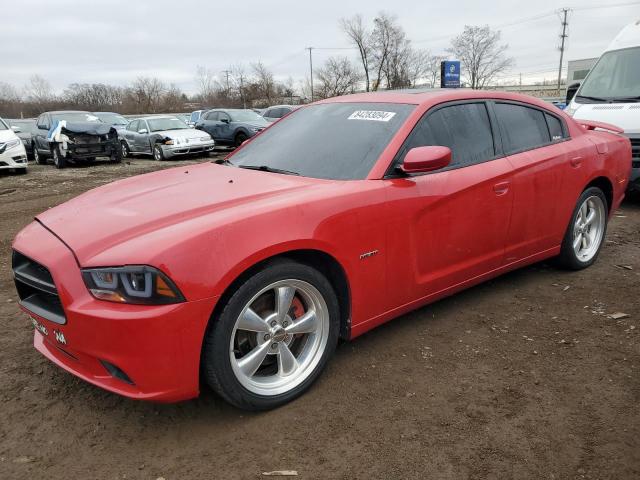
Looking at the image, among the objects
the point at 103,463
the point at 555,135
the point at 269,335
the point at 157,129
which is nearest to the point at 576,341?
the point at 555,135

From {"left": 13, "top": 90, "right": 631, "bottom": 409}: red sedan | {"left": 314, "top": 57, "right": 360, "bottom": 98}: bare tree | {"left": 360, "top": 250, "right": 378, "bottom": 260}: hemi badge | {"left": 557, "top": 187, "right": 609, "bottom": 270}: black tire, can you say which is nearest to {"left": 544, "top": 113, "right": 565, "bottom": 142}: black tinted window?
{"left": 13, "top": 90, "right": 631, "bottom": 409}: red sedan

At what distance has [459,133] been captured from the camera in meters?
3.39

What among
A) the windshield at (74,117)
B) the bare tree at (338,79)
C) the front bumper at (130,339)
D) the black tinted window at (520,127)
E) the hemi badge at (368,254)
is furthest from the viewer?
the bare tree at (338,79)

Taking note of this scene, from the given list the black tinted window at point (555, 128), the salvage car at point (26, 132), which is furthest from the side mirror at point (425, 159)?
the salvage car at point (26, 132)

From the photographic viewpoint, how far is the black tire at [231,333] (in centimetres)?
226

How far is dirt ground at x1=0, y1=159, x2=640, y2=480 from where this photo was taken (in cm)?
217

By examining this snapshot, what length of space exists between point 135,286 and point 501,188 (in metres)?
2.46

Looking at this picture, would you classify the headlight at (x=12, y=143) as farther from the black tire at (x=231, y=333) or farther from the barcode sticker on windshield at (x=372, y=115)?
the black tire at (x=231, y=333)

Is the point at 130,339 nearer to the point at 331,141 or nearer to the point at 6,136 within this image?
the point at 331,141

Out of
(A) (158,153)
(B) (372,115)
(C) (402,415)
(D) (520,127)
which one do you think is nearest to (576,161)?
(D) (520,127)

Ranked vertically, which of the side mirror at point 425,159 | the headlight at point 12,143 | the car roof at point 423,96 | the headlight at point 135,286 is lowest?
the headlight at point 12,143

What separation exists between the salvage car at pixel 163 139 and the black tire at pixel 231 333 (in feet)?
44.2

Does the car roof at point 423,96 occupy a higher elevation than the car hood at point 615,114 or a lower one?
higher

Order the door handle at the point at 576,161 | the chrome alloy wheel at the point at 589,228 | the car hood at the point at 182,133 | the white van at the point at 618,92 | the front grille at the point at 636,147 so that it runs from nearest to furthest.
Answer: the door handle at the point at 576,161
the chrome alloy wheel at the point at 589,228
the front grille at the point at 636,147
the white van at the point at 618,92
the car hood at the point at 182,133
